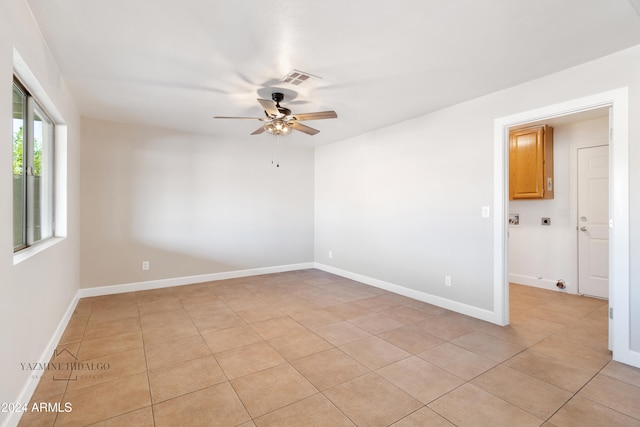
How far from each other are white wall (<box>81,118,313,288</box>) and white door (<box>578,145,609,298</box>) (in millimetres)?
4359

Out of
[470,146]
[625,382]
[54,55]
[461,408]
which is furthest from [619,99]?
[54,55]

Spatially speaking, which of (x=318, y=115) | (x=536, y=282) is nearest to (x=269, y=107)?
(x=318, y=115)

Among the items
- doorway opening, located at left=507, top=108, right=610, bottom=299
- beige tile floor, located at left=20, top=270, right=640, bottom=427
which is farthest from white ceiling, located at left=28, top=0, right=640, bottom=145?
beige tile floor, located at left=20, top=270, right=640, bottom=427

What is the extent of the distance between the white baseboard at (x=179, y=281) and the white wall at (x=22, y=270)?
131 cm

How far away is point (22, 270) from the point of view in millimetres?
1857

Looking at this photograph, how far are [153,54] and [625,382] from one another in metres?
4.34

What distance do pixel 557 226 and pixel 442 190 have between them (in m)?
2.25

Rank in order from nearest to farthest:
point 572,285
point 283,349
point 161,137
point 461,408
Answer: point 461,408 < point 283,349 < point 572,285 < point 161,137

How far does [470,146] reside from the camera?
3.48 m

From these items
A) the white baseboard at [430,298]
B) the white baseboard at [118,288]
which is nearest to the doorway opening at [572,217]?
the white baseboard at [430,298]

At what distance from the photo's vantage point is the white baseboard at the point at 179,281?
13.9 feet

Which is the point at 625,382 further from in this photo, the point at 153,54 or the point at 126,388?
the point at 153,54

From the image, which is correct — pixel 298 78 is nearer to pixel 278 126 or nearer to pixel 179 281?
pixel 278 126

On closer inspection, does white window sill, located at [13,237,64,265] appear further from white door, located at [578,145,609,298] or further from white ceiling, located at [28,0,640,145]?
white door, located at [578,145,609,298]
